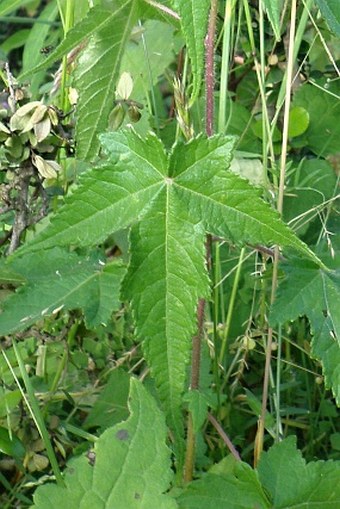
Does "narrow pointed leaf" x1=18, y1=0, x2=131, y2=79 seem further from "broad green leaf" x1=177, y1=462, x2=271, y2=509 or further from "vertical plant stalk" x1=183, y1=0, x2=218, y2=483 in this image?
"broad green leaf" x1=177, y1=462, x2=271, y2=509

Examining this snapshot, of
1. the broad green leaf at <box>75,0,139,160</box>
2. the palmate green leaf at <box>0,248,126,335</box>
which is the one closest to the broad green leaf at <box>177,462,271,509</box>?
the palmate green leaf at <box>0,248,126,335</box>

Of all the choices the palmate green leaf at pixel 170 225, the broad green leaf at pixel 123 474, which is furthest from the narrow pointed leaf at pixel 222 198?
the broad green leaf at pixel 123 474

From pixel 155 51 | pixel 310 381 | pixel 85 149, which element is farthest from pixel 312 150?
pixel 85 149

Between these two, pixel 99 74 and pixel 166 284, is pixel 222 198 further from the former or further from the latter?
pixel 99 74

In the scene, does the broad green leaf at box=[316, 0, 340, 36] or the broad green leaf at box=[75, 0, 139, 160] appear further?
the broad green leaf at box=[75, 0, 139, 160]

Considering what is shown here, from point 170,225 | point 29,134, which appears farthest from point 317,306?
point 29,134

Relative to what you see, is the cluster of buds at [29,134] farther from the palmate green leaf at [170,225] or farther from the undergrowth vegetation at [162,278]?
the palmate green leaf at [170,225]

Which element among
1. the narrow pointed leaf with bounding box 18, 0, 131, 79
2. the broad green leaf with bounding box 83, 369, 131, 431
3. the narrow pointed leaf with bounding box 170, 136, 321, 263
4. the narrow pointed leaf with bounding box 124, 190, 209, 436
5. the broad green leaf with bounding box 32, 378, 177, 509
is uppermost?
the narrow pointed leaf with bounding box 18, 0, 131, 79
